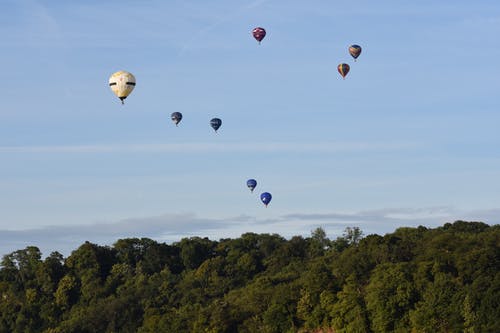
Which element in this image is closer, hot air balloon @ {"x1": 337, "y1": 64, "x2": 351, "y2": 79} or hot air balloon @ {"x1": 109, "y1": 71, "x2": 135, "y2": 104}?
hot air balloon @ {"x1": 109, "y1": 71, "x2": 135, "y2": 104}

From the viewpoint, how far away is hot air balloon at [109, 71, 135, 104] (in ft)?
405

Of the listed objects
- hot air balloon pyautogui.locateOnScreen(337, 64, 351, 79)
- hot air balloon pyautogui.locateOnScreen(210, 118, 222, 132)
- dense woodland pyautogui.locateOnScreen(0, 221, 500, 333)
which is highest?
hot air balloon pyautogui.locateOnScreen(337, 64, 351, 79)

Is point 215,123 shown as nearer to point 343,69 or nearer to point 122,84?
point 343,69

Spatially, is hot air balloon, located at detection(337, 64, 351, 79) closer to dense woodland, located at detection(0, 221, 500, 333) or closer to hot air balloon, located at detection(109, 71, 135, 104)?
dense woodland, located at detection(0, 221, 500, 333)

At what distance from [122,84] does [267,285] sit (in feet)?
121

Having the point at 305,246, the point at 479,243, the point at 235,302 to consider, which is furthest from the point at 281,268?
the point at 479,243

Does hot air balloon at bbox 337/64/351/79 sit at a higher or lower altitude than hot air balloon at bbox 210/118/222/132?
higher

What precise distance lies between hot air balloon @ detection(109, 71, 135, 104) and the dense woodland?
29.7 metres

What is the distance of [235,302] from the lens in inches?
5640

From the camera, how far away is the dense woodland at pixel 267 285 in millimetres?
122062

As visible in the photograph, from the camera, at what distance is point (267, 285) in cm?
14688

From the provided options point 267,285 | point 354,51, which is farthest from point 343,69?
point 267,285

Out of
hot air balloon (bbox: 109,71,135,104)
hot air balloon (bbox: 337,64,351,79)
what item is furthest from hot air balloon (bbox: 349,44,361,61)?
hot air balloon (bbox: 109,71,135,104)

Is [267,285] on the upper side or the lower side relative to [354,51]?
lower
